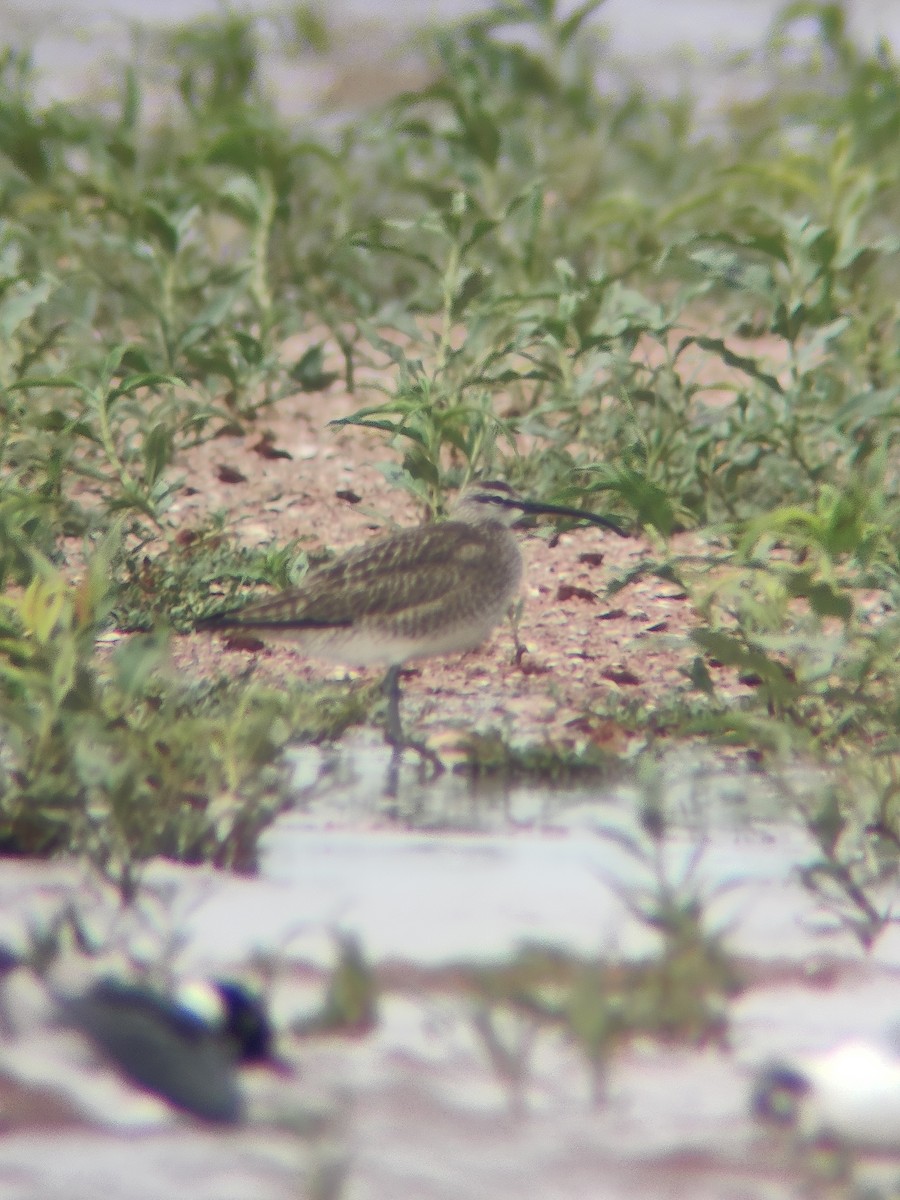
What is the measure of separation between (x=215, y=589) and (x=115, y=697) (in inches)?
94.8

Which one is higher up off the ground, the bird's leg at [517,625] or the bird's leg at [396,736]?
the bird's leg at [517,625]

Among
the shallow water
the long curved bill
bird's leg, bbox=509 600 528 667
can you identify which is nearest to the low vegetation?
the long curved bill

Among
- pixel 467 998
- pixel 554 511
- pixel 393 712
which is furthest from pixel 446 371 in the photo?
pixel 467 998

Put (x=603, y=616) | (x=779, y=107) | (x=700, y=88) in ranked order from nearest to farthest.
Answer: (x=603, y=616)
(x=779, y=107)
(x=700, y=88)

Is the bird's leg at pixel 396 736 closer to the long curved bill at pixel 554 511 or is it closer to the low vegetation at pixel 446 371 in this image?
the low vegetation at pixel 446 371

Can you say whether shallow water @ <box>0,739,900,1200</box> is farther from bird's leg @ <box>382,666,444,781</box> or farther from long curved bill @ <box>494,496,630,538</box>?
long curved bill @ <box>494,496,630,538</box>

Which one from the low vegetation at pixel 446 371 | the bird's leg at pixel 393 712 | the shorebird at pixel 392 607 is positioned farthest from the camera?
the shorebird at pixel 392 607

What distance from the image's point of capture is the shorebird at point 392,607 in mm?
5668

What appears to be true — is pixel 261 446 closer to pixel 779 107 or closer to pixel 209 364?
pixel 209 364

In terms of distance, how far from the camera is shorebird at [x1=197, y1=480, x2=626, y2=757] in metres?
5.67

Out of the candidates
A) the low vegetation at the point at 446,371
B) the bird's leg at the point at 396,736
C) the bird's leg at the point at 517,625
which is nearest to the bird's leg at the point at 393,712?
the bird's leg at the point at 396,736

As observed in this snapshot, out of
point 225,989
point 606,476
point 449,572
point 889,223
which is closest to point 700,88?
point 889,223

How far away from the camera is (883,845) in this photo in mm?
4434

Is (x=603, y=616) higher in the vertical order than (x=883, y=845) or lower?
higher
